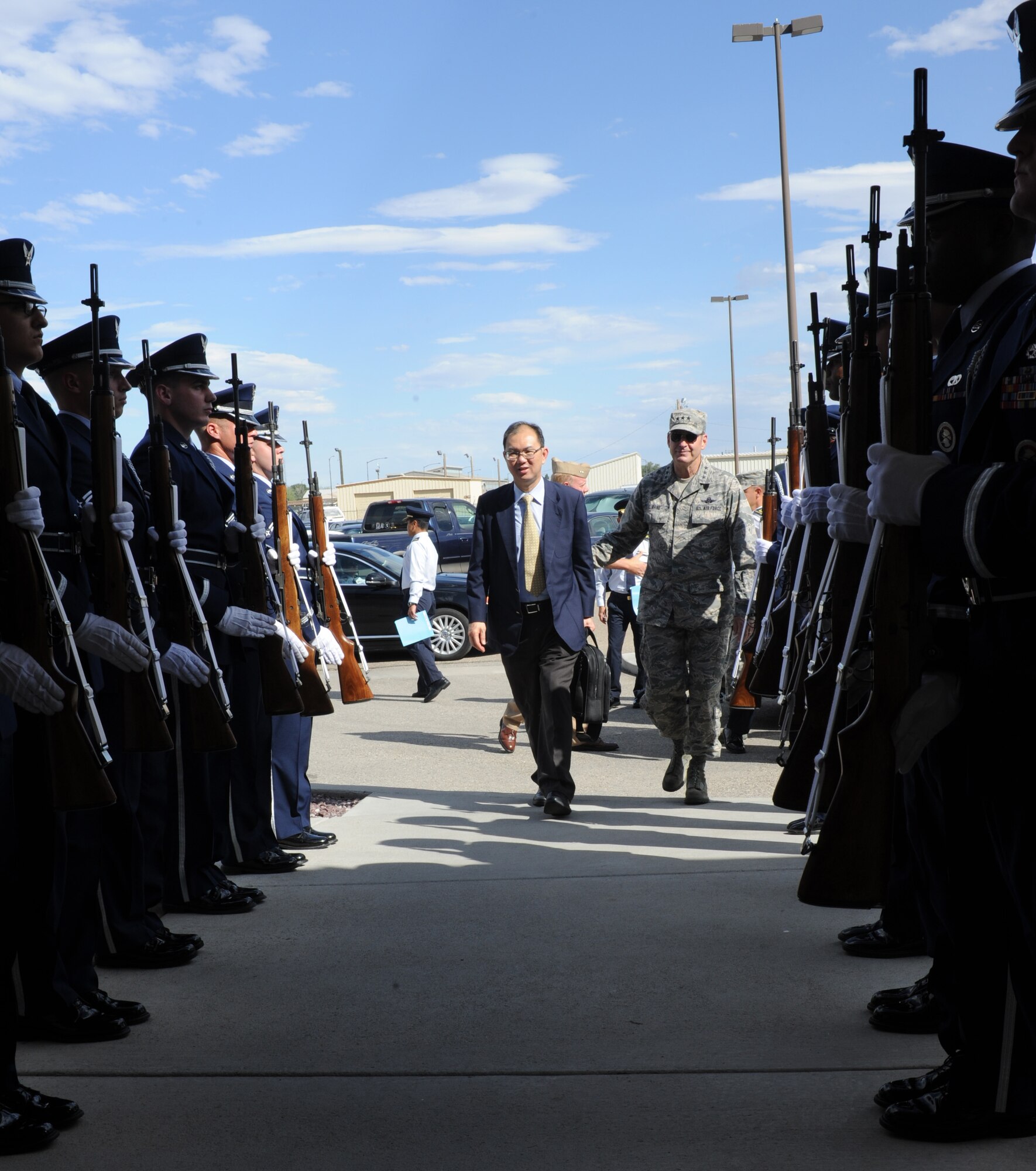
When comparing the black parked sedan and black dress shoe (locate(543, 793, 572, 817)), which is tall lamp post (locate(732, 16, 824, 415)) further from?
black dress shoe (locate(543, 793, 572, 817))

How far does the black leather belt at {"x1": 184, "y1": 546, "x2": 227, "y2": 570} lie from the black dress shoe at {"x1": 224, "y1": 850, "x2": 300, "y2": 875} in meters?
1.46

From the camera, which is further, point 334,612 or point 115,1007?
point 334,612

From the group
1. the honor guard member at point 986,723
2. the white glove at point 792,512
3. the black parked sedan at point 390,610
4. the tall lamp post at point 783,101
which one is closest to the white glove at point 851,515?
the honor guard member at point 986,723

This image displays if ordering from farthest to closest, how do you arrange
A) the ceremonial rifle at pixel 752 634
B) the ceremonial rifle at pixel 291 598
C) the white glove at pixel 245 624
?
the ceremonial rifle at pixel 752 634, the ceremonial rifle at pixel 291 598, the white glove at pixel 245 624

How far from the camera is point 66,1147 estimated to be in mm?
2973

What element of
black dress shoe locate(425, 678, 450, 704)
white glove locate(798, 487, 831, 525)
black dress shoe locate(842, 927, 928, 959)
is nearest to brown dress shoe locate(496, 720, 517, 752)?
black dress shoe locate(425, 678, 450, 704)

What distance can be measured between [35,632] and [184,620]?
167cm

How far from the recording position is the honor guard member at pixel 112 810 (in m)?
3.82

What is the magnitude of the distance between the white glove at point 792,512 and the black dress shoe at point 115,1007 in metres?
3.06

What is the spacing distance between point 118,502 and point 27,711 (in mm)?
1116

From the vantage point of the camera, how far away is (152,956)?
4.45 meters

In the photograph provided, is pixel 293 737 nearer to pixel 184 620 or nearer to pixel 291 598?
pixel 291 598

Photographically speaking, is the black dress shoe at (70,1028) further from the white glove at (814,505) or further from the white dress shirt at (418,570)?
the white dress shirt at (418,570)

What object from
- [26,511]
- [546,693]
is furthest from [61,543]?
[546,693]
